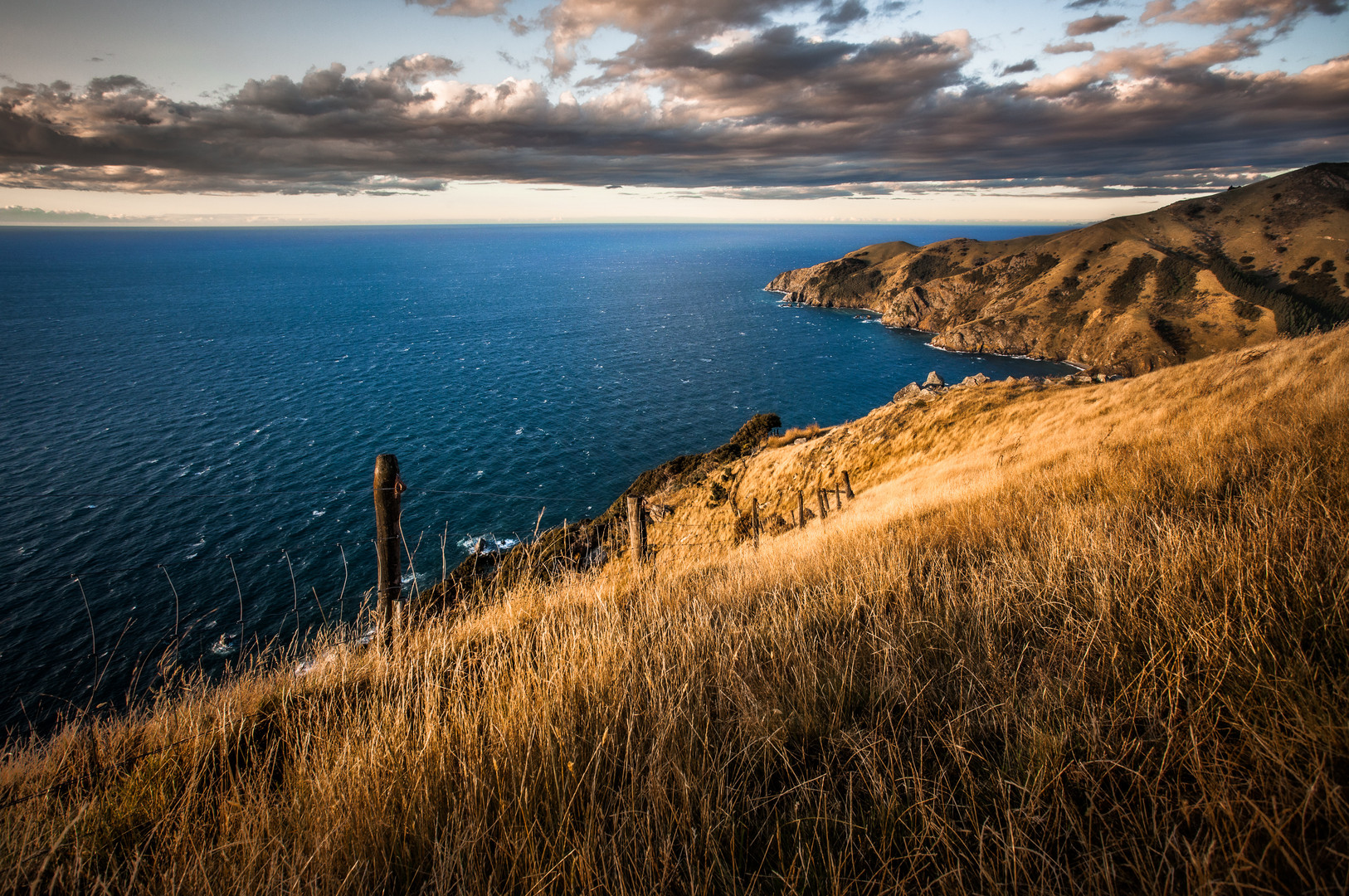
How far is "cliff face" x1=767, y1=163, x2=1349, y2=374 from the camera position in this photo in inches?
3834

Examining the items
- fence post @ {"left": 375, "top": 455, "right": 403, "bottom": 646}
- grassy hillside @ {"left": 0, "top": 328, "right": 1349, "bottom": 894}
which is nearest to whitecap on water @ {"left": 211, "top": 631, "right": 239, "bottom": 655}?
fence post @ {"left": 375, "top": 455, "right": 403, "bottom": 646}

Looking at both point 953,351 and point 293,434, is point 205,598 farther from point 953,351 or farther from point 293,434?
point 953,351

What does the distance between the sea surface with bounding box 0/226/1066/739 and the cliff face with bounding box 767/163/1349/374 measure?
12.5m

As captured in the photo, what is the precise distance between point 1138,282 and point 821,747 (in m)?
152

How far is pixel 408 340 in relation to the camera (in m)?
97.8

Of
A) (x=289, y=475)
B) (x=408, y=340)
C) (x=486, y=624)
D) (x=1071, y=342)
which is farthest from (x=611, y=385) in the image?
(x=1071, y=342)

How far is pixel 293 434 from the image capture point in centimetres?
5250

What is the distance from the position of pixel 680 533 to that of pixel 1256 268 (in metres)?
172

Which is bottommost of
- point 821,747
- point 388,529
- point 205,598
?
point 205,598

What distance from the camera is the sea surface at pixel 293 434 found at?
28219 mm

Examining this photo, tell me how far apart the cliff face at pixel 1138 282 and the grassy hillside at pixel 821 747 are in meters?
113

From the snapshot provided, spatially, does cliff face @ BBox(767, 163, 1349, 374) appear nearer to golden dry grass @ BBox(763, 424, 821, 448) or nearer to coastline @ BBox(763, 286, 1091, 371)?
coastline @ BBox(763, 286, 1091, 371)

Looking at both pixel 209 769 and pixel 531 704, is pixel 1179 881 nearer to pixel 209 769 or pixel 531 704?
pixel 531 704

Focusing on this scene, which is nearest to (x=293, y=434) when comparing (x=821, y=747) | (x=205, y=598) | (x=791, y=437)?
(x=205, y=598)
